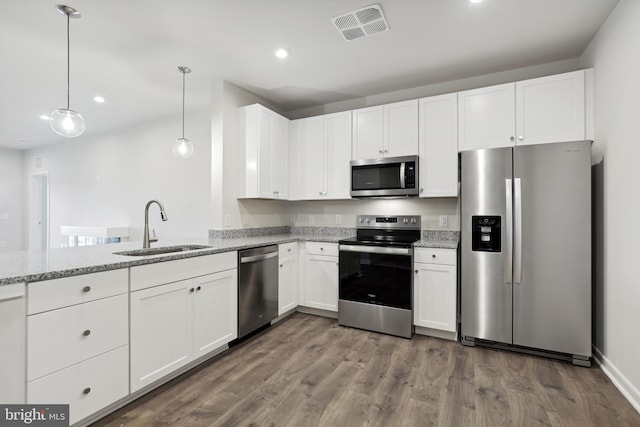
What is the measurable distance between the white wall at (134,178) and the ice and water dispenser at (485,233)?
3471mm

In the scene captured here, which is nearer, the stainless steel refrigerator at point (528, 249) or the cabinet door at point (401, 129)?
the stainless steel refrigerator at point (528, 249)

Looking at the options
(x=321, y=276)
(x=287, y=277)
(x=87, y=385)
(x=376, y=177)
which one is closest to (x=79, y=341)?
(x=87, y=385)

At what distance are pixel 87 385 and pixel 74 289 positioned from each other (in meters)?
0.54

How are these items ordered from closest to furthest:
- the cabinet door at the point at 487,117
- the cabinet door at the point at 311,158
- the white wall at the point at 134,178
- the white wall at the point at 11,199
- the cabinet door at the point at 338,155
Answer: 1. the cabinet door at the point at 487,117
2. the cabinet door at the point at 338,155
3. the cabinet door at the point at 311,158
4. the white wall at the point at 134,178
5. the white wall at the point at 11,199

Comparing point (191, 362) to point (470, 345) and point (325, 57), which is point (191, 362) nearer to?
point (470, 345)

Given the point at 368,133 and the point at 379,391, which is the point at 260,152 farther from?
the point at 379,391

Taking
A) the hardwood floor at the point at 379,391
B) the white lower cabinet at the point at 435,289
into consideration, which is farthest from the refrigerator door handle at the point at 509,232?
the hardwood floor at the point at 379,391

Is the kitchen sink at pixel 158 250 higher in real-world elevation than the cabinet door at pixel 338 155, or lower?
lower

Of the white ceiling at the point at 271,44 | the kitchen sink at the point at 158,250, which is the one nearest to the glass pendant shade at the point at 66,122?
the white ceiling at the point at 271,44

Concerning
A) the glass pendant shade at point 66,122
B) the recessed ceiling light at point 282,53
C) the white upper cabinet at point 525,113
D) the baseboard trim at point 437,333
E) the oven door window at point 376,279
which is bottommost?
the baseboard trim at point 437,333

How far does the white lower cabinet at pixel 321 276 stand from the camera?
3.41 metres

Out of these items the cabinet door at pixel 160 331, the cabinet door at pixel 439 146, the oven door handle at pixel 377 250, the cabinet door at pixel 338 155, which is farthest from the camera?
the cabinet door at pixel 338 155

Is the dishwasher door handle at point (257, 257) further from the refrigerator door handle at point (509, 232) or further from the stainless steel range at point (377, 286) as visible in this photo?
the refrigerator door handle at point (509, 232)

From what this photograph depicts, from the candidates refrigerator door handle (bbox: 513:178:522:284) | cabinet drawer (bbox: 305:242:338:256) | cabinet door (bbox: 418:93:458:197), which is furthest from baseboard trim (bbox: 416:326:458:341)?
cabinet door (bbox: 418:93:458:197)
